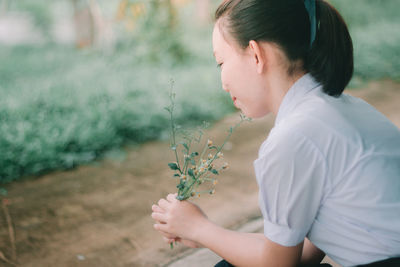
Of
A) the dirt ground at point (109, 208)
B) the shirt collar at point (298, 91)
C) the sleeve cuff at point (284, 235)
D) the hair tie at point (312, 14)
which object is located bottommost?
the dirt ground at point (109, 208)

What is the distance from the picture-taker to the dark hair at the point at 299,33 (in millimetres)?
1187

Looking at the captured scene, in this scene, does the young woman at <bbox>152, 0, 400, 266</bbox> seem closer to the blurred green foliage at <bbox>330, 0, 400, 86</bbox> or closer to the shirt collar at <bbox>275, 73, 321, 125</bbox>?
the shirt collar at <bbox>275, 73, 321, 125</bbox>

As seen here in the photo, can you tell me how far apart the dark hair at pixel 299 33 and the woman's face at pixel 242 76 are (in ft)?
0.13

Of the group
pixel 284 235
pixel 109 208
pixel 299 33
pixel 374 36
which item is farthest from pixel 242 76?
pixel 374 36

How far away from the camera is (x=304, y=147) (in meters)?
1.08

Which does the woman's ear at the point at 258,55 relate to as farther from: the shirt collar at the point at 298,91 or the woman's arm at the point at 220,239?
the woman's arm at the point at 220,239

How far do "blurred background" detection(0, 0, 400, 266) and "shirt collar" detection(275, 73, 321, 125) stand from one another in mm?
1285

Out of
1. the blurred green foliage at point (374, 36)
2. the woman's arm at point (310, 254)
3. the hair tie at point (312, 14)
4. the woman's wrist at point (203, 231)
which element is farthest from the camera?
the blurred green foliage at point (374, 36)

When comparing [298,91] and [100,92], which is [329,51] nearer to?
[298,91]

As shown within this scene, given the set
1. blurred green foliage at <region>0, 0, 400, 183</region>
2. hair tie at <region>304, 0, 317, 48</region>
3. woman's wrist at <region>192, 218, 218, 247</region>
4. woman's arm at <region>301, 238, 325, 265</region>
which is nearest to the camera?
hair tie at <region>304, 0, 317, 48</region>

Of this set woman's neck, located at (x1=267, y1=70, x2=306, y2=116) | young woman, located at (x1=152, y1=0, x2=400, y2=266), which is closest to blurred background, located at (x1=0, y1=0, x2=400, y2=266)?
young woman, located at (x1=152, y1=0, x2=400, y2=266)

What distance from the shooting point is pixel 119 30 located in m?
5.45

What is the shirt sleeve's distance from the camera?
3.55 feet

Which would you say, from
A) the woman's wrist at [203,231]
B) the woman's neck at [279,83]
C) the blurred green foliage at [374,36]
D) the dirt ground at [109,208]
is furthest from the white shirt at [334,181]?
the blurred green foliage at [374,36]
